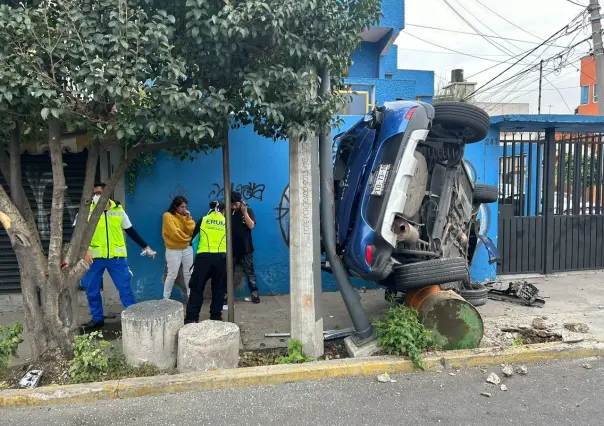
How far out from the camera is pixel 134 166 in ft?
21.2

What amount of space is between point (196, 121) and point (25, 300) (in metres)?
2.27


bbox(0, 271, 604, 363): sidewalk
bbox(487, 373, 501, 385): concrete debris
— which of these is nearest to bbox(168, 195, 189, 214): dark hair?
bbox(0, 271, 604, 363): sidewalk

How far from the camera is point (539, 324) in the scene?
17.6 feet

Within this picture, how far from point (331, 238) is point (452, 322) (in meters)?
1.44

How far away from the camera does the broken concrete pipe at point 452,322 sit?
14.9 ft

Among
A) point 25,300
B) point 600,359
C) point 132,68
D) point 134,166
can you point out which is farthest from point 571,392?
point 134,166

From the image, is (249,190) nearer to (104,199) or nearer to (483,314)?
(104,199)

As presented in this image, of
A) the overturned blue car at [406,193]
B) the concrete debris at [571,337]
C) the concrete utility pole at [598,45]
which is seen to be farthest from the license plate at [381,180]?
the concrete utility pole at [598,45]

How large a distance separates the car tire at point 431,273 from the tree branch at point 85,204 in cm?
308

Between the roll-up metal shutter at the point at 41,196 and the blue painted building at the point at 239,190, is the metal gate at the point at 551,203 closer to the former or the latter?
the blue painted building at the point at 239,190

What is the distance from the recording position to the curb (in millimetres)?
3773

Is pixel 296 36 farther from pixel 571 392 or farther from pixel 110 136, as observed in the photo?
pixel 571 392

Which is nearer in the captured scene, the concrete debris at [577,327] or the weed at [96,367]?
the weed at [96,367]

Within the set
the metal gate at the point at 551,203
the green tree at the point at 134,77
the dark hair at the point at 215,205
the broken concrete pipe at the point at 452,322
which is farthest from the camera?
the metal gate at the point at 551,203
